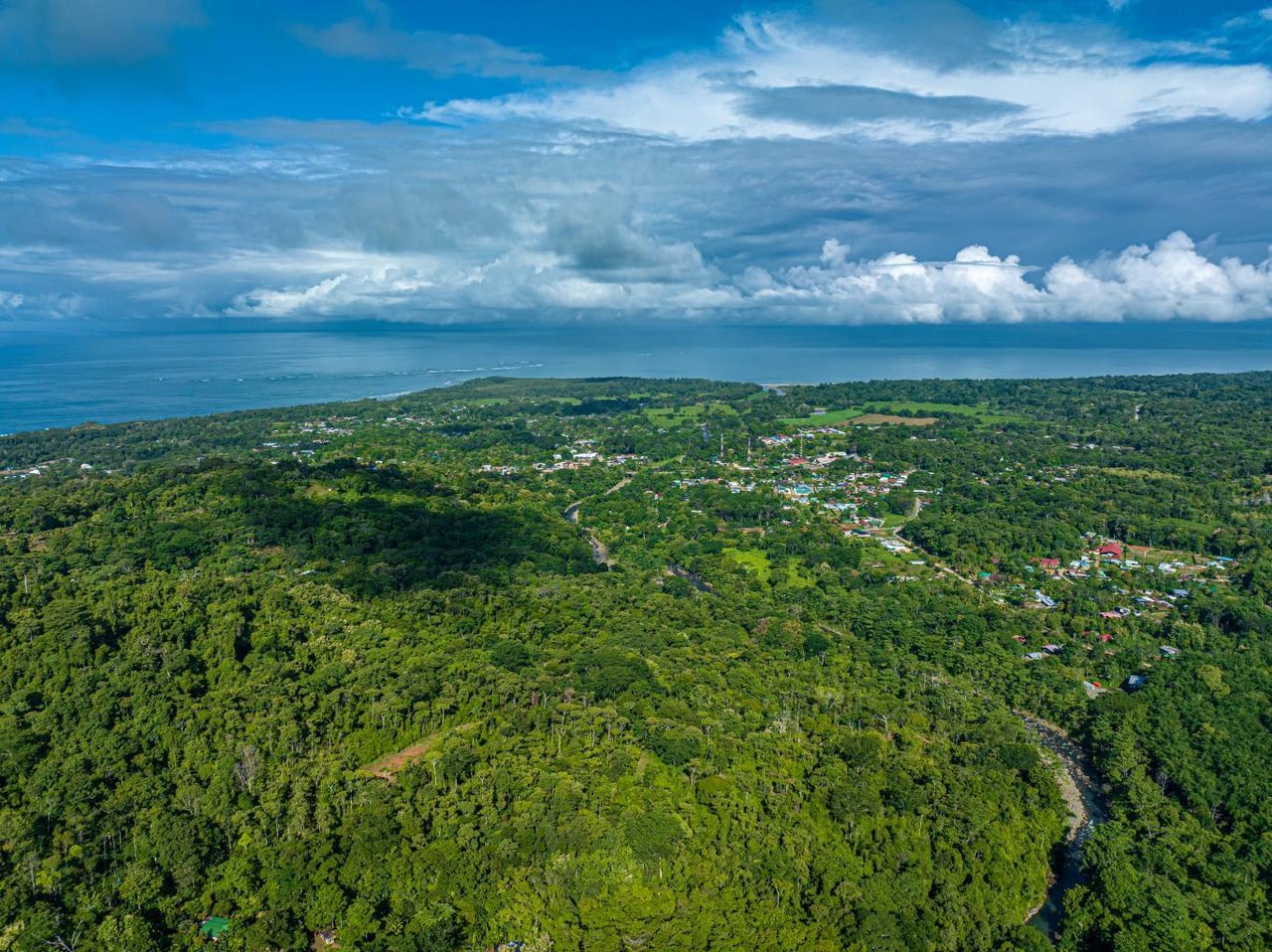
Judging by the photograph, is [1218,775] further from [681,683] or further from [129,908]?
[129,908]

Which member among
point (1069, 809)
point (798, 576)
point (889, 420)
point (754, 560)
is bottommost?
point (1069, 809)

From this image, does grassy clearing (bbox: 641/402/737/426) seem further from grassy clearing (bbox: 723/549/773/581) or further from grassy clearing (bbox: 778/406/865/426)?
grassy clearing (bbox: 723/549/773/581)

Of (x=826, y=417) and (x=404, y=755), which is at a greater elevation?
(x=826, y=417)

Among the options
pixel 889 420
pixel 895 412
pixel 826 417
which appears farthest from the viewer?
pixel 895 412

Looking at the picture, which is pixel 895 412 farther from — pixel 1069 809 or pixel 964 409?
pixel 1069 809

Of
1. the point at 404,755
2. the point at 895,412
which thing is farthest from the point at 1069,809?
the point at 895,412

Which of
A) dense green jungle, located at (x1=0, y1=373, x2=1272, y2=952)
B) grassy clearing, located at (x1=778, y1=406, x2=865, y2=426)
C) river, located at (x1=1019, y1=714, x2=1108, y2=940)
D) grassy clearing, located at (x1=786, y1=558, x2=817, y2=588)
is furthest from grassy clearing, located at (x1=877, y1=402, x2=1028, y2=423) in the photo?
river, located at (x1=1019, y1=714, x2=1108, y2=940)

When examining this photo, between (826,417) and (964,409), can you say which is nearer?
(826,417)

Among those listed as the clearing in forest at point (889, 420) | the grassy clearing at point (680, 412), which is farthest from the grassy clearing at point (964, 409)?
the grassy clearing at point (680, 412)

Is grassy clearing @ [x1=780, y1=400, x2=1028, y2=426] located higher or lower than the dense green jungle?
higher

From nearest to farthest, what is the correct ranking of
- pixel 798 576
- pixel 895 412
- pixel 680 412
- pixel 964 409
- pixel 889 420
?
pixel 798 576, pixel 889 420, pixel 895 412, pixel 680 412, pixel 964 409
